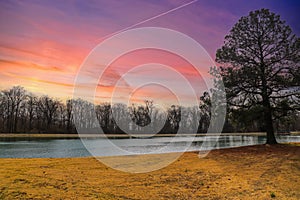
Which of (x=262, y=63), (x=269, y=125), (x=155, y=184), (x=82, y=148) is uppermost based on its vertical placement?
(x=262, y=63)

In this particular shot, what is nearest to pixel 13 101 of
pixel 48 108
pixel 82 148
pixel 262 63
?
pixel 48 108

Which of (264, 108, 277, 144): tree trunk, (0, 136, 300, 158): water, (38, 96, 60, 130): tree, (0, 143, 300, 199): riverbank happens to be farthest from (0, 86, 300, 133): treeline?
(0, 143, 300, 199): riverbank

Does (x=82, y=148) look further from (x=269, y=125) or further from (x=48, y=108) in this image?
(x=48, y=108)

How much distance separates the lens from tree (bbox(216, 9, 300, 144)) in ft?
52.9

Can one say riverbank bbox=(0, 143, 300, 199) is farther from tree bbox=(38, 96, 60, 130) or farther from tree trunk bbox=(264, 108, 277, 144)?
tree bbox=(38, 96, 60, 130)

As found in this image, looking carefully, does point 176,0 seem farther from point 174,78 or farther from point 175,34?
point 174,78

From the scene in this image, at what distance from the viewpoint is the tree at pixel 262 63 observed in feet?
52.9

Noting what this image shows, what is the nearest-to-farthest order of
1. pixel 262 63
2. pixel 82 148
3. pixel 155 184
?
pixel 155 184
pixel 262 63
pixel 82 148

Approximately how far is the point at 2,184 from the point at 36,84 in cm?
729

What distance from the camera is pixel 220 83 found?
55.8 feet

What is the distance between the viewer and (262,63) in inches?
667

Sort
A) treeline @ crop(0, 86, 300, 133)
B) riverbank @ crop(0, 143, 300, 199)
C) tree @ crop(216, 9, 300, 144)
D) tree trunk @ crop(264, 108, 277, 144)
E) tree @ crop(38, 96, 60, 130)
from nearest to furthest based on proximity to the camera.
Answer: riverbank @ crop(0, 143, 300, 199), tree @ crop(216, 9, 300, 144), tree trunk @ crop(264, 108, 277, 144), treeline @ crop(0, 86, 300, 133), tree @ crop(38, 96, 60, 130)

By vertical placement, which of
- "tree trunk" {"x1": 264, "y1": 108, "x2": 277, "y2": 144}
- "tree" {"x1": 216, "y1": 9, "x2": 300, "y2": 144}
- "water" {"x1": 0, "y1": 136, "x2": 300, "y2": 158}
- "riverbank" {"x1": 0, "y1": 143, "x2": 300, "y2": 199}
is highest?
"tree" {"x1": 216, "y1": 9, "x2": 300, "y2": 144}

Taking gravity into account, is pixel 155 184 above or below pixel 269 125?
below
